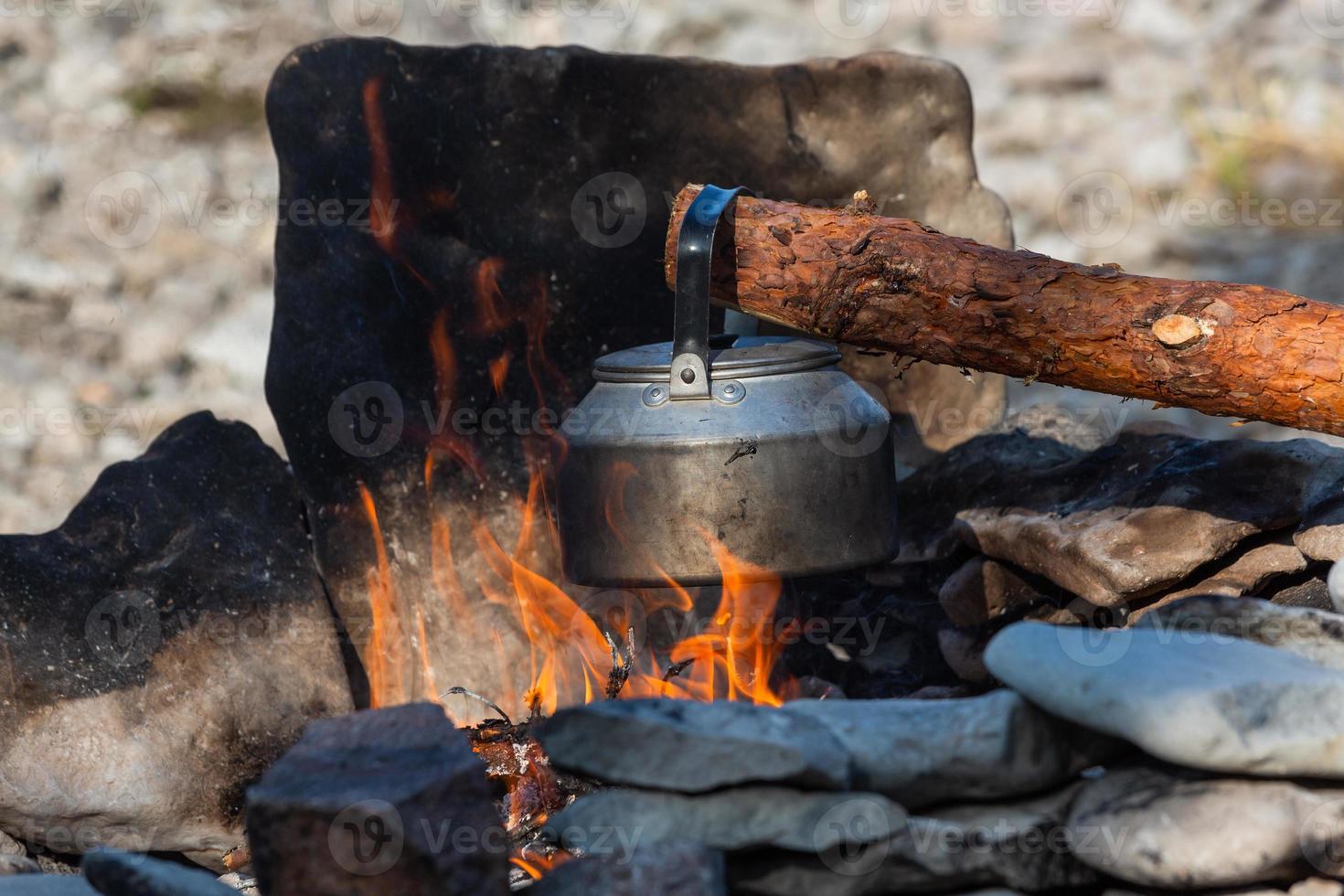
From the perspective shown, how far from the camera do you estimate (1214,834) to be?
203 centimetres

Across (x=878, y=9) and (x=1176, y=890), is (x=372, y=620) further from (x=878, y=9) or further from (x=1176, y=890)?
(x=878, y=9)

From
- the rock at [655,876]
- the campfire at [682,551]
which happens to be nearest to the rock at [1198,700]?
the campfire at [682,551]

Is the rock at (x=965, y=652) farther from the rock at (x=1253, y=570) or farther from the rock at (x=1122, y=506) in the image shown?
the rock at (x=1253, y=570)

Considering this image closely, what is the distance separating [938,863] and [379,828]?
2.75 ft

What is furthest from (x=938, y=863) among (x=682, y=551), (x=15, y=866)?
(x=15, y=866)

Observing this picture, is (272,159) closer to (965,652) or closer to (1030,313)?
(965,652)

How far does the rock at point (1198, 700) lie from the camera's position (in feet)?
6.66

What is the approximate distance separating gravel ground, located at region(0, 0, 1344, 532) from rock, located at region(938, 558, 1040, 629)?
1466 millimetres

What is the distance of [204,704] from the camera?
133 inches

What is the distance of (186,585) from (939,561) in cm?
205

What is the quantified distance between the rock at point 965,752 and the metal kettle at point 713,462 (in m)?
0.67

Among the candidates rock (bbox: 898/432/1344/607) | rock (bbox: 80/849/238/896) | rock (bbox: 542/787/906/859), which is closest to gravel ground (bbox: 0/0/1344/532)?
rock (bbox: 898/432/1344/607)

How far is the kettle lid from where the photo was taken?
9.53ft

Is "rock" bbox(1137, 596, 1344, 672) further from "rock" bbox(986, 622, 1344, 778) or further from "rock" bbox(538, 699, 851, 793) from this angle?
"rock" bbox(538, 699, 851, 793)
